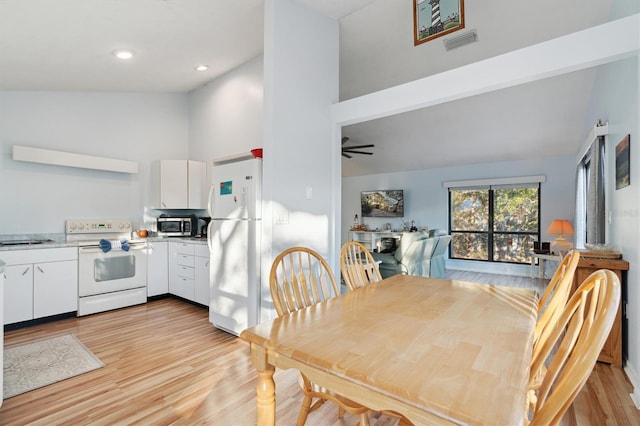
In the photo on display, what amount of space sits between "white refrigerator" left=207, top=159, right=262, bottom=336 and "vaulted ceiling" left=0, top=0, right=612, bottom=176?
1.30 metres

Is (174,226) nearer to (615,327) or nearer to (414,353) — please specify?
(414,353)

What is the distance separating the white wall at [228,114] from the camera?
3882mm

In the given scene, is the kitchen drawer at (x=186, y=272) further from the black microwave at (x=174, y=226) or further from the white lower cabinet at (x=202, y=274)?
the black microwave at (x=174, y=226)

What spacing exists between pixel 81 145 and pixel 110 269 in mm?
1601

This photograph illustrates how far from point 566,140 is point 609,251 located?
360 centimetres

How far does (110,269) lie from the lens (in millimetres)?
3863

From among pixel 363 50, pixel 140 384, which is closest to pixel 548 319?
pixel 140 384

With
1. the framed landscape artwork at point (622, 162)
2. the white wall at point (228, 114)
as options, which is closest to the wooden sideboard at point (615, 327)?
the framed landscape artwork at point (622, 162)

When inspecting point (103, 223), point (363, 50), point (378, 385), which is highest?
Answer: point (363, 50)

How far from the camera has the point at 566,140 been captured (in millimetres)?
5512

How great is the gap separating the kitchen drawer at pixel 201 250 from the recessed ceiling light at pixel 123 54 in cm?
210

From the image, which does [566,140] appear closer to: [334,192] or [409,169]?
[409,169]

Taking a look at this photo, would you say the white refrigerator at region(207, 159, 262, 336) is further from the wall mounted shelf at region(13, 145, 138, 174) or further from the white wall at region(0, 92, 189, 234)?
the white wall at region(0, 92, 189, 234)

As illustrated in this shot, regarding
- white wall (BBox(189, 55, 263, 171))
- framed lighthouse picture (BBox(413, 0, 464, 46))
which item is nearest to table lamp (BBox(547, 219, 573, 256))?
framed lighthouse picture (BBox(413, 0, 464, 46))
